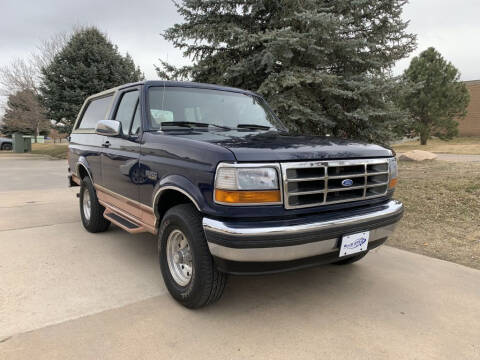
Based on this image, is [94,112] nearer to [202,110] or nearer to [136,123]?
[136,123]

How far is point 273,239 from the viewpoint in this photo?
2299mm

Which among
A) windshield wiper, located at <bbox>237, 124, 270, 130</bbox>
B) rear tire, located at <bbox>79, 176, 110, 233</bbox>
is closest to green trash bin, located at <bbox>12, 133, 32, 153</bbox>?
rear tire, located at <bbox>79, 176, 110, 233</bbox>

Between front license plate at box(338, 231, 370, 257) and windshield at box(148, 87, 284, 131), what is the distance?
1589 mm

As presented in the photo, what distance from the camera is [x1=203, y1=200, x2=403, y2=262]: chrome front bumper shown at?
2277 millimetres

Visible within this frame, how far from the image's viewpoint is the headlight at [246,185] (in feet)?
7.70

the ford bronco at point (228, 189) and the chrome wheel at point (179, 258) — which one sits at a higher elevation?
the ford bronco at point (228, 189)

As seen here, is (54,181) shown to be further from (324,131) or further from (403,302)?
(403,302)

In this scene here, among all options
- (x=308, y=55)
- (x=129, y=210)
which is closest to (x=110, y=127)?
(x=129, y=210)

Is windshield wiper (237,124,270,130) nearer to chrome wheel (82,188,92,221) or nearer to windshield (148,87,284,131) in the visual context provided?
windshield (148,87,284,131)

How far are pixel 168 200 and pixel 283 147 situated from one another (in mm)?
1164

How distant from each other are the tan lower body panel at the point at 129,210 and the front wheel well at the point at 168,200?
0.10 m

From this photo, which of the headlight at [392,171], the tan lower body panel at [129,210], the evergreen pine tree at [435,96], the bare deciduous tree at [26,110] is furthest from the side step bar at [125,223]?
the evergreen pine tree at [435,96]

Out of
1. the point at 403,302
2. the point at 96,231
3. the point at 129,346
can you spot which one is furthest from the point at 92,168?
the point at 403,302

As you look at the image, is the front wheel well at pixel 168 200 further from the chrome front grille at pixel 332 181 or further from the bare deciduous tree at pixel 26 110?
the bare deciduous tree at pixel 26 110
